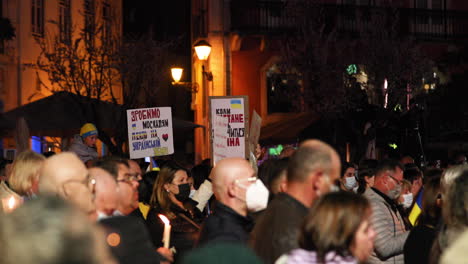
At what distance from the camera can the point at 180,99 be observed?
47.2m

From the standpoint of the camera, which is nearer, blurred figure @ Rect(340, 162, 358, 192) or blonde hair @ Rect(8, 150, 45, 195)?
blonde hair @ Rect(8, 150, 45, 195)

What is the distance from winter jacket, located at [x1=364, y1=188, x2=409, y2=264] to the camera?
25.6 feet

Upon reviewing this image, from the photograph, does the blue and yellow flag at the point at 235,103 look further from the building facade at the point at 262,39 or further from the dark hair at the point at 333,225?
the building facade at the point at 262,39

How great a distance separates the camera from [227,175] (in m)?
5.73

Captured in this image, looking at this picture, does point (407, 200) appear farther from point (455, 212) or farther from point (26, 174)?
point (26, 174)

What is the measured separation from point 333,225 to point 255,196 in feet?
4.49

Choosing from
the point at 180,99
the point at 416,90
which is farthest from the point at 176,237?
the point at 180,99

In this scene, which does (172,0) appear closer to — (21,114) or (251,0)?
(251,0)

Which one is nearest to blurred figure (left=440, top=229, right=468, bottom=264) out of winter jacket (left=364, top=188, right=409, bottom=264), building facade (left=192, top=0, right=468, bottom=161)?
winter jacket (left=364, top=188, right=409, bottom=264)

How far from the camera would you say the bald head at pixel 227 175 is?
5719 mm

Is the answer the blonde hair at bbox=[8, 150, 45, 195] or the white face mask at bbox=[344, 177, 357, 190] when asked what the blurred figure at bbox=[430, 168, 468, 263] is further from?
the white face mask at bbox=[344, 177, 357, 190]

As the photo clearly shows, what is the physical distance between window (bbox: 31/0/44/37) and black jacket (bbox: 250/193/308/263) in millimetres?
27377

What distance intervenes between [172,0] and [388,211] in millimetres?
42181

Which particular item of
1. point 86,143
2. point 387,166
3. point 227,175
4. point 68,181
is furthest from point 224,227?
point 86,143
